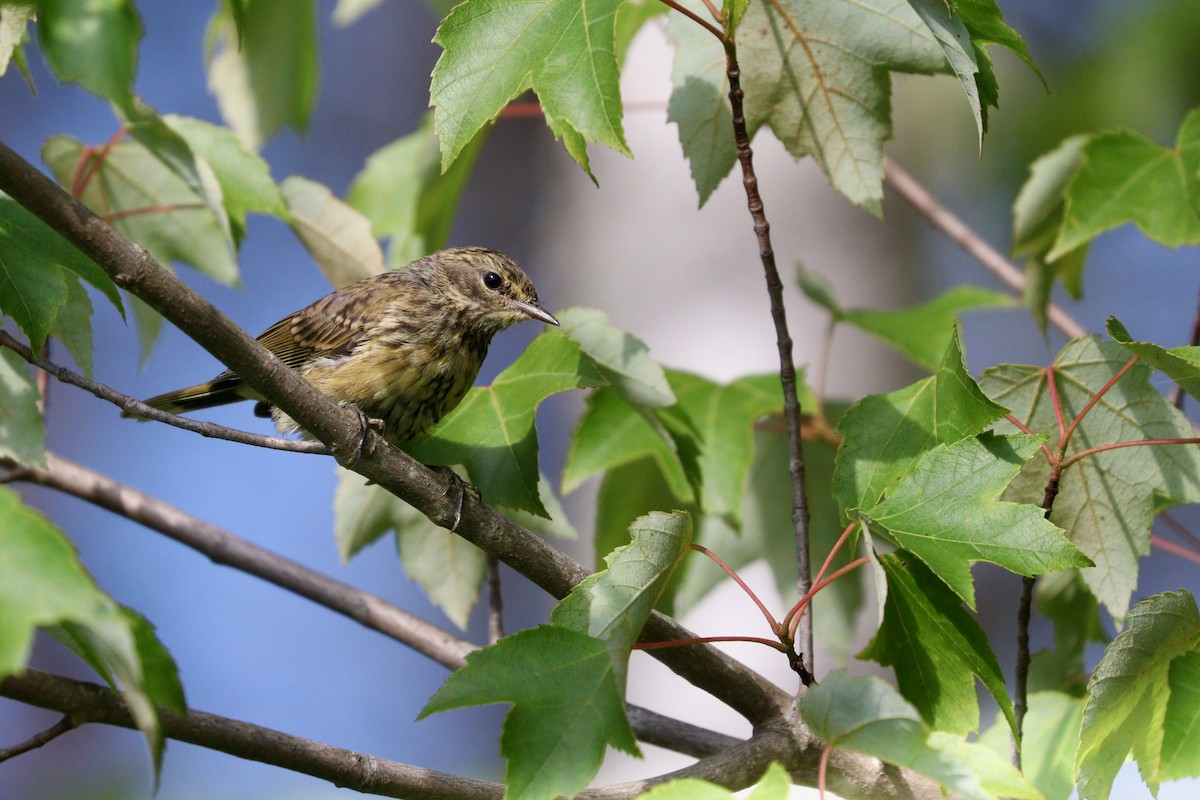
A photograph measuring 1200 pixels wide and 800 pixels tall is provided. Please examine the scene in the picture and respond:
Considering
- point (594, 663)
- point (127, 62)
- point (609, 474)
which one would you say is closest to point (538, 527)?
point (609, 474)

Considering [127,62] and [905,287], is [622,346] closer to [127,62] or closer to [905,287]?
[127,62]

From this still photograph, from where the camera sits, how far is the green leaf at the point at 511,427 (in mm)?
2686

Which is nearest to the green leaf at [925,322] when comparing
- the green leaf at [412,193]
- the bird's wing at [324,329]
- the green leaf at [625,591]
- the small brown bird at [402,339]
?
the small brown bird at [402,339]

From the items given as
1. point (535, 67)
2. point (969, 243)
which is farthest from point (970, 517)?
point (969, 243)

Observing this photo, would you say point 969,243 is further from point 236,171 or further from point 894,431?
point 236,171

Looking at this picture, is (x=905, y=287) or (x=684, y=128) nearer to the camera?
(x=684, y=128)

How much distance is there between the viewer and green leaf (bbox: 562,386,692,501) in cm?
321

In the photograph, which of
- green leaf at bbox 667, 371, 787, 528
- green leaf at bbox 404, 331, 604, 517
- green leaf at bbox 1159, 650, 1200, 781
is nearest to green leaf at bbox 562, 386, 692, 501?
green leaf at bbox 667, 371, 787, 528

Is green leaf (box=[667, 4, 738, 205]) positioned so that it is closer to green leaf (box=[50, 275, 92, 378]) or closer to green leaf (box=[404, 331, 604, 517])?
green leaf (box=[404, 331, 604, 517])

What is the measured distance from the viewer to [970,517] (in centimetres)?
205

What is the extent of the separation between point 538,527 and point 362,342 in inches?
37.2

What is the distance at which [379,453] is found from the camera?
228 centimetres

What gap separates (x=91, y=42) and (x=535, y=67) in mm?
791

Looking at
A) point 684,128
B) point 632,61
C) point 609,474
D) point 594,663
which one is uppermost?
point 632,61
